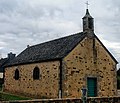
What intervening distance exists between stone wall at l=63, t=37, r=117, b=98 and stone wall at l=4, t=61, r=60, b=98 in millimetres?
1185

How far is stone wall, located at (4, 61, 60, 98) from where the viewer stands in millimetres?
25656

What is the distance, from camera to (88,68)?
26.2m

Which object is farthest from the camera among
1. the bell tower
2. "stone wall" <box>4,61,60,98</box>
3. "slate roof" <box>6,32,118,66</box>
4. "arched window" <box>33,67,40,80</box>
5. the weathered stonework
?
"arched window" <box>33,67,40,80</box>

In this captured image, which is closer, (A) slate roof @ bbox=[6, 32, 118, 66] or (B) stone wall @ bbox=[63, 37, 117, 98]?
(B) stone wall @ bbox=[63, 37, 117, 98]

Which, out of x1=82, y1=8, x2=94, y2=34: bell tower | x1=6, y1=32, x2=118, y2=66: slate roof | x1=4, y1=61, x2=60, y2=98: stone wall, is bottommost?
x1=4, y1=61, x2=60, y2=98: stone wall

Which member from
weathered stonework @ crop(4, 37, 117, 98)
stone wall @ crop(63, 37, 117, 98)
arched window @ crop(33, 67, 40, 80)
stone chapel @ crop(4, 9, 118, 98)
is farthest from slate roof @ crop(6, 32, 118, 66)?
arched window @ crop(33, 67, 40, 80)

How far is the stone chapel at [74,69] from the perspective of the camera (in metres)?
25.0

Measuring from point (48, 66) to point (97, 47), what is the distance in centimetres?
550

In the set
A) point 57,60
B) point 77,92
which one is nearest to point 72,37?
point 57,60

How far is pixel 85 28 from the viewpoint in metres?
27.0

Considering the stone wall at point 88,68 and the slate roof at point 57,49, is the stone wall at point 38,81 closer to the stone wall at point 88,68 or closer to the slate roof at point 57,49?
the slate roof at point 57,49

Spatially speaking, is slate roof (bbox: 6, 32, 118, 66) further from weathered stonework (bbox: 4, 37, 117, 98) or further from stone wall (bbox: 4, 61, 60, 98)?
stone wall (bbox: 4, 61, 60, 98)

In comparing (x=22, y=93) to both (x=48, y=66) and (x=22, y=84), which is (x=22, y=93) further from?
(x=48, y=66)

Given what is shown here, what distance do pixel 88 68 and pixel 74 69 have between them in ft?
5.63
